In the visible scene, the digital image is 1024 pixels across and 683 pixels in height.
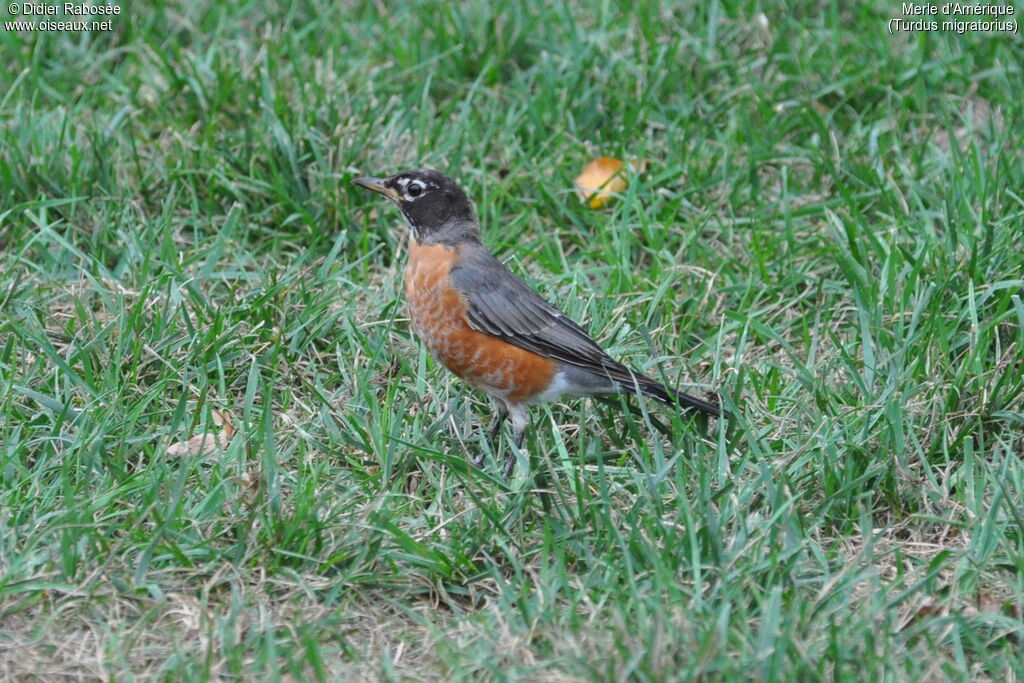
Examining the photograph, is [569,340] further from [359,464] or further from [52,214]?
[52,214]

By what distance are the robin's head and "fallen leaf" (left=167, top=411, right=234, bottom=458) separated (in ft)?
3.78

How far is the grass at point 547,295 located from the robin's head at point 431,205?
1.44 feet

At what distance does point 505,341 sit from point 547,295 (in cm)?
85

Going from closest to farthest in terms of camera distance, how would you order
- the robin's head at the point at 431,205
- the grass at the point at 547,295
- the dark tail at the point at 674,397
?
the grass at the point at 547,295 < the dark tail at the point at 674,397 < the robin's head at the point at 431,205

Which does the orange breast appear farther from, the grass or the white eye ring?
the white eye ring

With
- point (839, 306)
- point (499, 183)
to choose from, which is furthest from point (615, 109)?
point (839, 306)

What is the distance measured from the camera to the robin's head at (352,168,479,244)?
553 centimetres

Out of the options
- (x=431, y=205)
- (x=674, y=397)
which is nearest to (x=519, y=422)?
(x=674, y=397)

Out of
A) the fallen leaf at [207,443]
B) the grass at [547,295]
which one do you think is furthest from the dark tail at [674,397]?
the fallen leaf at [207,443]

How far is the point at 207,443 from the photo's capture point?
4922mm

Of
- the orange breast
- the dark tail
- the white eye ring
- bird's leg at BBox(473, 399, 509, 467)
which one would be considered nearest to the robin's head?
the white eye ring

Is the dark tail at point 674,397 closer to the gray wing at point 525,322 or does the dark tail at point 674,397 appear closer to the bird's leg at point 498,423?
the gray wing at point 525,322

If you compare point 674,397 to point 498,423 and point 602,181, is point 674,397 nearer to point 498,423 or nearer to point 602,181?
point 498,423

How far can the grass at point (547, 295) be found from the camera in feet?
12.7
